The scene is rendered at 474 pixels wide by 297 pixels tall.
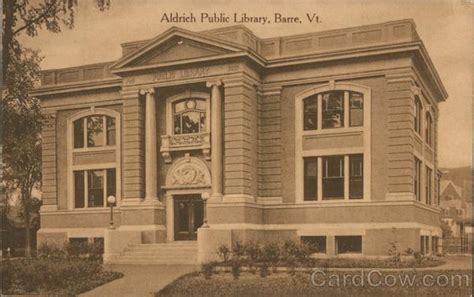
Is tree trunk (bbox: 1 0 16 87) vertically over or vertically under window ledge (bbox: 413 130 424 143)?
over

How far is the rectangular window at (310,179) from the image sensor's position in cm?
2317

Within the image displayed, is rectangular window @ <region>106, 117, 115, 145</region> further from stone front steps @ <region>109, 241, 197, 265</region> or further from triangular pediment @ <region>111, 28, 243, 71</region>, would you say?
stone front steps @ <region>109, 241, 197, 265</region>

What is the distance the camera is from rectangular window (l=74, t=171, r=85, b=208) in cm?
2650

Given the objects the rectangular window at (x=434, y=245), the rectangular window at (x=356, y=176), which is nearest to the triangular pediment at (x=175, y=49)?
the rectangular window at (x=356, y=176)

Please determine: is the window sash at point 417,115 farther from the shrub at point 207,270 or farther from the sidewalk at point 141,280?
the shrub at point 207,270

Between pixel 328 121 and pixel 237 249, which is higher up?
pixel 328 121

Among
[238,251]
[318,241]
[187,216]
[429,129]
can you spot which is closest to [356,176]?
[318,241]

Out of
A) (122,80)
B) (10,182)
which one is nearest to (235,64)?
(122,80)

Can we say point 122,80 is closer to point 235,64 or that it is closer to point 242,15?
point 235,64

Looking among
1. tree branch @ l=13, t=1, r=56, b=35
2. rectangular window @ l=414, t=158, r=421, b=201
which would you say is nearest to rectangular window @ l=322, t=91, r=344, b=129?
rectangular window @ l=414, t=158, r=421, b=201

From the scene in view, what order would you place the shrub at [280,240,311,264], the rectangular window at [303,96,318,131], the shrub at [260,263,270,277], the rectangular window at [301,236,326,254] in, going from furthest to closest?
the rectangular window at [303,96,318,131]
the rectangular window at [301,236,326,254]
the shrub at [280,240,311,264]
the shrub at [260,263,270,277]

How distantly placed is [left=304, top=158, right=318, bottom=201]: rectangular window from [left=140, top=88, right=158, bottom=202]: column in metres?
5.49

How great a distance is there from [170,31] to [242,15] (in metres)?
6.69

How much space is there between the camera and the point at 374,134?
22203mm
